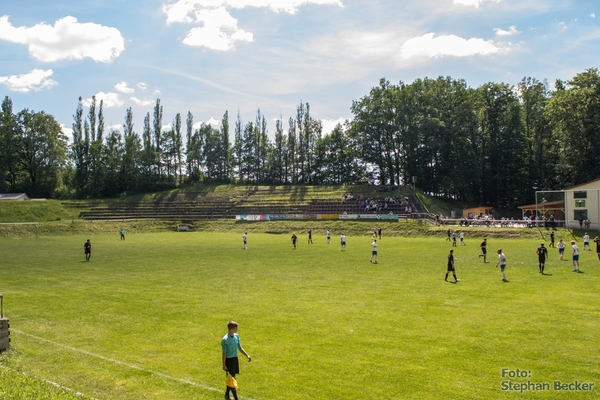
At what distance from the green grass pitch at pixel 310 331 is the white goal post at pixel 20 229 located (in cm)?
3689

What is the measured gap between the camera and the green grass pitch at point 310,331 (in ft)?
32.4

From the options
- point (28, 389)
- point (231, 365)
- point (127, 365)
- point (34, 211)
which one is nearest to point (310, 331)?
point (231, 365)

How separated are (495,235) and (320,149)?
57139 millimetres

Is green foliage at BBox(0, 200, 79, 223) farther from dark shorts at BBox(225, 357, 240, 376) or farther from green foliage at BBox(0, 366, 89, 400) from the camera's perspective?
dark shorts at BBox(225, 357, 240, 376)

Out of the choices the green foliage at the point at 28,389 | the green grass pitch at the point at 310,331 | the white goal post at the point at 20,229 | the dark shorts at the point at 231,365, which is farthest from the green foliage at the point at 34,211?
the dark shorts at the point at 231,365

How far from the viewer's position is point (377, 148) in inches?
3388

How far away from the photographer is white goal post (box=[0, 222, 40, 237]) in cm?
5671

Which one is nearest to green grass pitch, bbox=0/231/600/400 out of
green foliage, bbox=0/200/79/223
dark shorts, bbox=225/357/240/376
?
dark shorts, bbox=225/357/240/376

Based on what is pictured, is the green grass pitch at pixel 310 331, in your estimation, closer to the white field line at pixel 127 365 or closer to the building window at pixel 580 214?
the white field line at pixel 127 365

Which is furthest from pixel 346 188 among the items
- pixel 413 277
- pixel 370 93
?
pixel 413 277

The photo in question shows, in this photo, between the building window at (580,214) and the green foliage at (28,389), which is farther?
the building window at (580,214)

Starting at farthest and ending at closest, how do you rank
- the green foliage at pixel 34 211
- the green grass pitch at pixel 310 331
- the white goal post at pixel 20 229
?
the green foliage at pixel 34 211
the white goal post at pixel 20 229
the green grass pitch at pixel 310 331

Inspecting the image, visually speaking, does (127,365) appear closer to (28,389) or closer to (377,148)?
(28,389)

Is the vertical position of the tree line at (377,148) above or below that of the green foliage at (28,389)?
above
